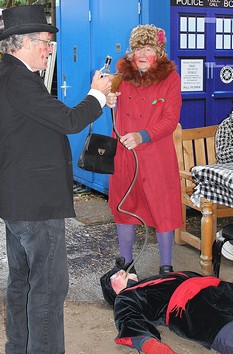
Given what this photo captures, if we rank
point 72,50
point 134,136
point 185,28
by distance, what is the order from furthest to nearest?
point 72,50
point 185,28
point 134,136

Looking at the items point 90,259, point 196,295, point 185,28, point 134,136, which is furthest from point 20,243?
point 185,28

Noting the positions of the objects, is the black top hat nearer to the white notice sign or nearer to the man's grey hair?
the man's grey hair

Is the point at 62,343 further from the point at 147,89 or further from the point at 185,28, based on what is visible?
the point at 185,28

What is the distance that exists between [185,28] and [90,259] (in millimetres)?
2455

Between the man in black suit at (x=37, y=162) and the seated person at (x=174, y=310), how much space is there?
39 centimetres

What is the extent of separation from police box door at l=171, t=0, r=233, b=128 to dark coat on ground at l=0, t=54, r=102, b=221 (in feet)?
10.6

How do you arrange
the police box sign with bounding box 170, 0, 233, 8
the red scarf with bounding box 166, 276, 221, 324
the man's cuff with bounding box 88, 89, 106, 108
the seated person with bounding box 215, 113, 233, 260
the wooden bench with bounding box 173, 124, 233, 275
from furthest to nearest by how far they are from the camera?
the police box sign with bounding box 170, 0, 233, 8 → the wooden bench with bounding box 173, 124, 233, 275 → the seated person with bounding box 215, 113, 233, 260 → the red scarf with bounding box 166, 276, 221, 324 → the man's cuff with bounding box 88, 89, 106, 108

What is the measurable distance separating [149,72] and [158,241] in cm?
118

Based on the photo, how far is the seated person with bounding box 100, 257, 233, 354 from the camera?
115 inches

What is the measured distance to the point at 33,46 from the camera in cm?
272

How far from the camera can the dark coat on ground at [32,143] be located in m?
2.63

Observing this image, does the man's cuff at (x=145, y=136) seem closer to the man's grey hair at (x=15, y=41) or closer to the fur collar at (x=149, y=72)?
the fur collar at (x=149, y=72)

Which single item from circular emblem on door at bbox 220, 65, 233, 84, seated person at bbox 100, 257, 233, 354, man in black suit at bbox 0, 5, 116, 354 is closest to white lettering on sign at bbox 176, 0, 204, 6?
circular emblem on door at bbox 220, 65, 233, 84

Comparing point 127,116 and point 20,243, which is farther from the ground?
point 127,116
